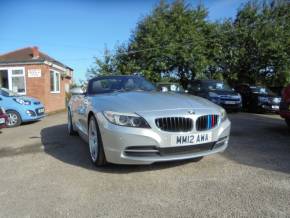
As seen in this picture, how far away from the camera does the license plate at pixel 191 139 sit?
12.1 ft

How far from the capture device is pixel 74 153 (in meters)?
5.34

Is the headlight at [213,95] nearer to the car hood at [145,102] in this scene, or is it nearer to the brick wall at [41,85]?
the car hood at [145,102]

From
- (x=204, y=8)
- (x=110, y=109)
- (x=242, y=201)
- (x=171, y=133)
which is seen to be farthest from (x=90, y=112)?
(x=204, y=8)

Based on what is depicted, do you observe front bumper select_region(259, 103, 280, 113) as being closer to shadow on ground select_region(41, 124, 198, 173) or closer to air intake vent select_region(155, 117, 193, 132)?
shadow on ground select_region(41, 124, 198, 173)

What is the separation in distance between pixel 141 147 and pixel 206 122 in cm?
95

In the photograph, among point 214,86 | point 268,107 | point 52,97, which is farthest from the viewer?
point 52,97

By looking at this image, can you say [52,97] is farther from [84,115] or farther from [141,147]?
[141,147]

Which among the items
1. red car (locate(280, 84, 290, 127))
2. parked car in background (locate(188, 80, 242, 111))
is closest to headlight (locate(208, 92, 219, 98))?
parked car in background (locate(188, 80, 242, 111))

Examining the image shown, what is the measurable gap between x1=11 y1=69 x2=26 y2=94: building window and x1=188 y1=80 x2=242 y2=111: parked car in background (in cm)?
938

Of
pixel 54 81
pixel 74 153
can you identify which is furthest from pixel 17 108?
pixel 54 81

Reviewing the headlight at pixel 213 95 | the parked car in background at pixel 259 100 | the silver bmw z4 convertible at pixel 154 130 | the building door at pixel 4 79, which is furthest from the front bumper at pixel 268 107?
the building door at pixel 4 79

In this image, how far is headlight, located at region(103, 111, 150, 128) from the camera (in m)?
3.71

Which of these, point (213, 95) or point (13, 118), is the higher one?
point (213, 95)

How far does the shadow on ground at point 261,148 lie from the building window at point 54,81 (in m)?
13.4
